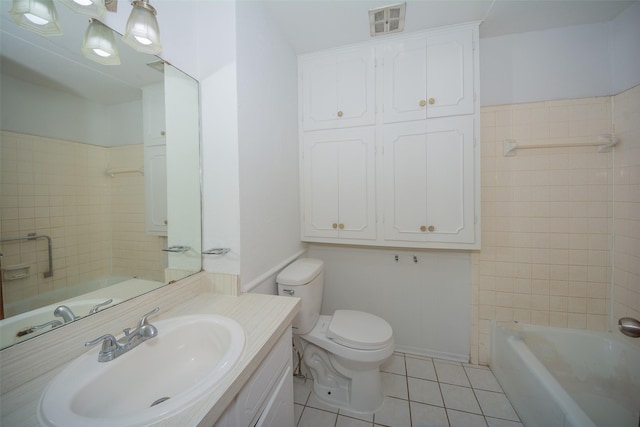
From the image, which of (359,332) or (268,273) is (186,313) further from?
(359,332)

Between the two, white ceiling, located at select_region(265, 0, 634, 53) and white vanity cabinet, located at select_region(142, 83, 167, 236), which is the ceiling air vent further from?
white vanity cabinet, located at select_region(142, 83, 167, 236)

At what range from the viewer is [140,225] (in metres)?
0.92

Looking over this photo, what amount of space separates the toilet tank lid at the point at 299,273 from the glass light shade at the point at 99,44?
4.03ft

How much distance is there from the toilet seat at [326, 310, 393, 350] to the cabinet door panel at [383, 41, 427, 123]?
1373 mm

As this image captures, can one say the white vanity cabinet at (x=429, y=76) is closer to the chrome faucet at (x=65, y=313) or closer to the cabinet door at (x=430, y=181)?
the cabinet door at (x=430, y=181)

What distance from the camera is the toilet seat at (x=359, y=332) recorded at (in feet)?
4.11

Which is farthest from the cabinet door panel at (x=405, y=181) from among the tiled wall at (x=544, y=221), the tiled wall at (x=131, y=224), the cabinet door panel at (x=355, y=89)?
the tiled wall at (x=131, y=224)

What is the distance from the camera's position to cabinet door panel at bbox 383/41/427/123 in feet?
4.83

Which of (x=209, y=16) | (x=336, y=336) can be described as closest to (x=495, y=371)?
(x=336, y=336)

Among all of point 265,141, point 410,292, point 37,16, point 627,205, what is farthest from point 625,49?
point 37,16

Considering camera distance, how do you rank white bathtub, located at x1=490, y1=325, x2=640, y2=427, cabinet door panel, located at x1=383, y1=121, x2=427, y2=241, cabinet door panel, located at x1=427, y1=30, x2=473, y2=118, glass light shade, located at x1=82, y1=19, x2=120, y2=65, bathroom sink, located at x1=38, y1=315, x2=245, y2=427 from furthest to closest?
cabinet door panel, located at x1=383, y1=121, x2=427, y2=241
cabinet door panel, located at x1=427, y1=30, x2=473, y2=118
white bathtub, located at x1=490, y1=325, x2=640, y2=427
glass light shade, located at x1=82, y1=19, x2=120, y2=65
bathroom sink, located at x1=38, y1=315, x2=245, y2=427

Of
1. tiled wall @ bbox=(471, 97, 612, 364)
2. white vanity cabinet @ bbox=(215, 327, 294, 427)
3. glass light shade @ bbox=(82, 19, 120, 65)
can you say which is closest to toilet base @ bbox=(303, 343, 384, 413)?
white vanity cabinet @ bbox=(215, 327, 294, 427)

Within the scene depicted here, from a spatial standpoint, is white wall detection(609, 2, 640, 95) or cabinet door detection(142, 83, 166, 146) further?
white wall detection(609, 2, 640, 95)

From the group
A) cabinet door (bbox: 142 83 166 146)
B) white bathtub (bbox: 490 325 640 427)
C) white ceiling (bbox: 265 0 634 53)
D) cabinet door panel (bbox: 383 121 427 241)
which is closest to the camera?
cabinet door (bbox: 142 83 166 146)
